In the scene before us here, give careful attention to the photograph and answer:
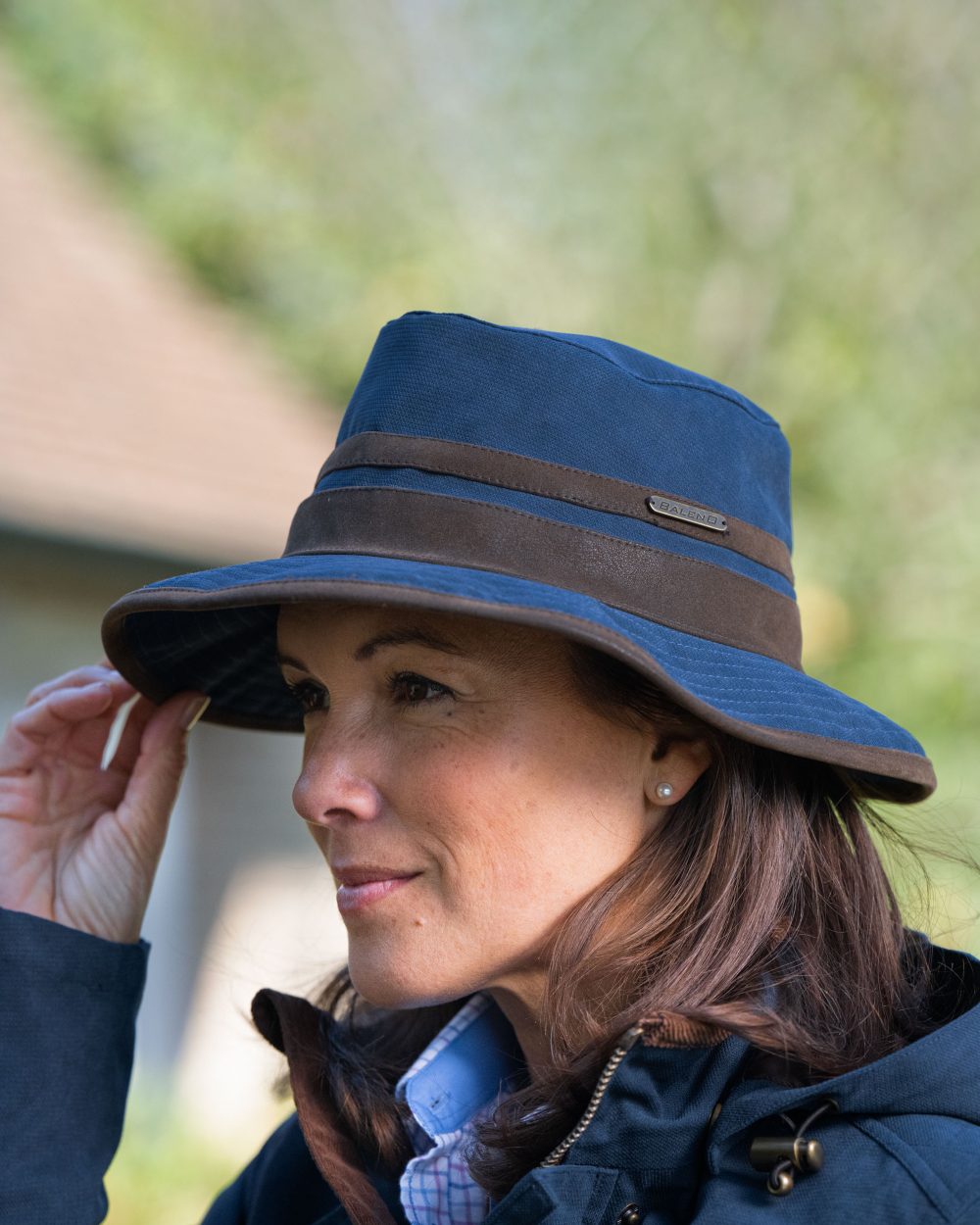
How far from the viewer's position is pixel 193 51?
11227mm

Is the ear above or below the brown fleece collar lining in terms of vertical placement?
above

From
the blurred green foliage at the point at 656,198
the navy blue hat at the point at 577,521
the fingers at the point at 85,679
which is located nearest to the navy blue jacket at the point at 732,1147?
the navy blue hat at the point at 577,521

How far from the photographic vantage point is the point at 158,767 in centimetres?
258

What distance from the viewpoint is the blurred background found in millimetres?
5844

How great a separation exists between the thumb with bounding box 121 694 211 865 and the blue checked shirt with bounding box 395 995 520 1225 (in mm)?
797

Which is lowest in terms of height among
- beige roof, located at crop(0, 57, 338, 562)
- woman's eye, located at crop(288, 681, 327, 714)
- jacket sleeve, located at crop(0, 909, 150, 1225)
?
jacket sleeve, located at crop(0, 909, 150, 1225)

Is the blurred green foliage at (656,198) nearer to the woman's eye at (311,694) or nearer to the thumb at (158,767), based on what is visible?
the thumb at (158,767)

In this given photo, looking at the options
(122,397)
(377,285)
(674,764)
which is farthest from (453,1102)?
(377,285)

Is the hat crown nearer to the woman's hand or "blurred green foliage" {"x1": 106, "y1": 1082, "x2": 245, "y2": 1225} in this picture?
the woman's hand

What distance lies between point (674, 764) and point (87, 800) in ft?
4.60

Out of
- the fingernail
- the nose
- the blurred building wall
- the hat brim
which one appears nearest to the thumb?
the fingernail

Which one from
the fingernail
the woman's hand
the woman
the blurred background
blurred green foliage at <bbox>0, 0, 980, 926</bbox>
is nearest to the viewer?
the woman

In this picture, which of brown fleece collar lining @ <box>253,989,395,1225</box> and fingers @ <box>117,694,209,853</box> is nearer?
brown fleece collar lining @ <box>253,989,395,1225</box>

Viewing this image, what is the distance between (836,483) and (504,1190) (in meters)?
8.86
